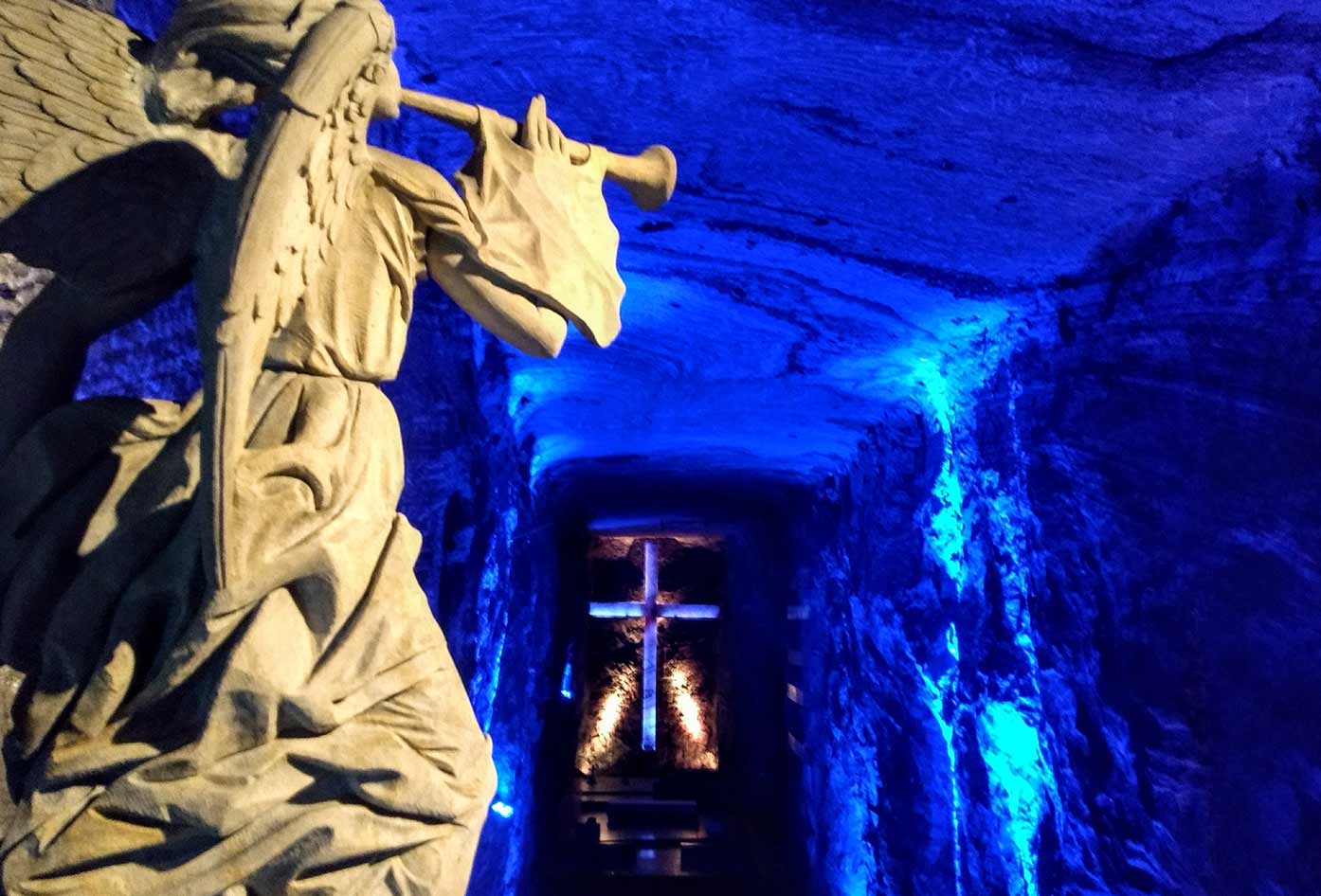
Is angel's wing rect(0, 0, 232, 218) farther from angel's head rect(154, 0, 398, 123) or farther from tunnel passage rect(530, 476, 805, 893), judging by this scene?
tunnel passage rect(530, 476, 805, 893)

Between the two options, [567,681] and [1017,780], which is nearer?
[1017,780]

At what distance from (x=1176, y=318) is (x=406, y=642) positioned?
5.37ft

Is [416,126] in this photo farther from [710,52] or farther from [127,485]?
[127,485]

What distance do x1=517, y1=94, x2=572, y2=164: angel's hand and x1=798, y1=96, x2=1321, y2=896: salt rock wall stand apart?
4.23 ft

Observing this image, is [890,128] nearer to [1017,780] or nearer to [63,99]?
[63,99]

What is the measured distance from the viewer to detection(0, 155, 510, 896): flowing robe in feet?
2.72

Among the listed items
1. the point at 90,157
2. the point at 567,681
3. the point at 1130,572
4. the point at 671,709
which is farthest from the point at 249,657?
the point at 671,709

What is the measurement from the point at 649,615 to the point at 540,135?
4.59 metres

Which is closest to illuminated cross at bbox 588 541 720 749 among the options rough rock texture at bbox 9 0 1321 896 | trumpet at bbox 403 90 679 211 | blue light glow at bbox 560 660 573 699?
blue light glow at bbox 560 660 573 699

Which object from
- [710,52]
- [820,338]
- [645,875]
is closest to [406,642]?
[710,52]

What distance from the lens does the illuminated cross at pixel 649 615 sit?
537 cm

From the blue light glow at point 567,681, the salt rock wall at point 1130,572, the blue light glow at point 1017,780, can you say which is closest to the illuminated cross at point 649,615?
the blue light glow at point 567,681

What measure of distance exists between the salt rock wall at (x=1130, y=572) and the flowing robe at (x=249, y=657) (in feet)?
4.57

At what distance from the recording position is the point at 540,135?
3.77ft
